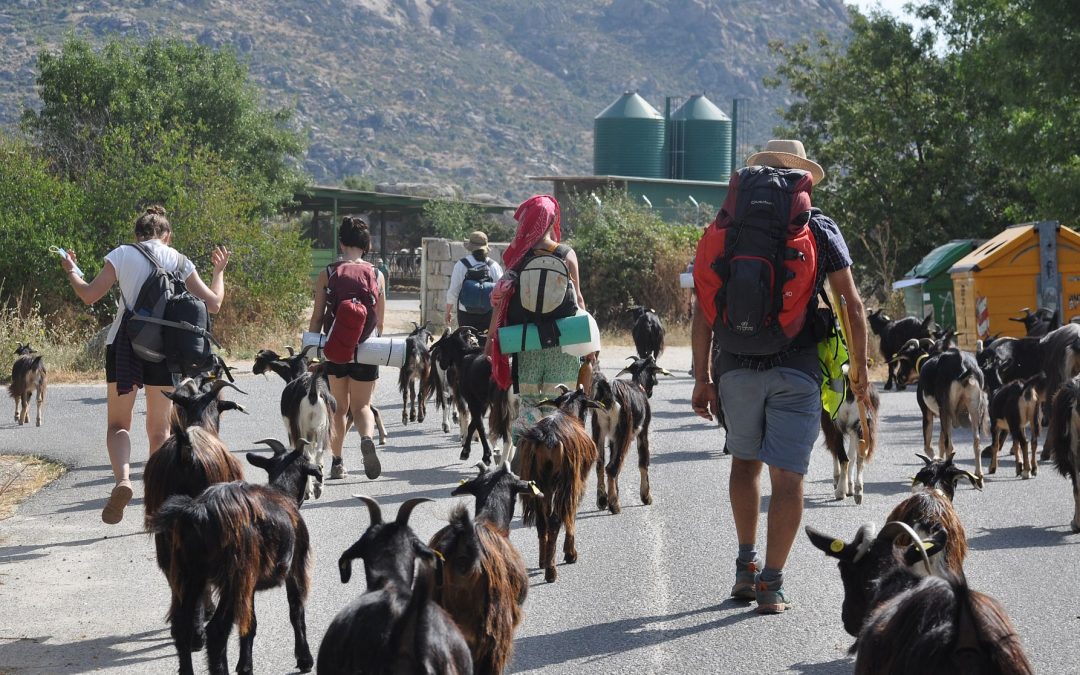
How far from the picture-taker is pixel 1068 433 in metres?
8.09

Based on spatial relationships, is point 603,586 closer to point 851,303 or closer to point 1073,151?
point 851,303

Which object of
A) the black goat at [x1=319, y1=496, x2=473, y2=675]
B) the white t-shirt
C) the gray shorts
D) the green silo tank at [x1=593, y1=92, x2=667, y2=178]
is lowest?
the black goat at [x1=319, y1=496, x2=473, y2=675]

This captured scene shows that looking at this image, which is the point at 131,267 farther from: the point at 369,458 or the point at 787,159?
the point at 787,159

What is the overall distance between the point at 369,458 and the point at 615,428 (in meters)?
2.15

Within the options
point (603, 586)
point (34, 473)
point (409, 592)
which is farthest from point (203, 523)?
point (34, 473)

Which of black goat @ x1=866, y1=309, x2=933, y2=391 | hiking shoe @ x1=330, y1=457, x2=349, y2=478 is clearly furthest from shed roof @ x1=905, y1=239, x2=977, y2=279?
hiking shoe @ x1=330, y1=457, x2=349, y2=478

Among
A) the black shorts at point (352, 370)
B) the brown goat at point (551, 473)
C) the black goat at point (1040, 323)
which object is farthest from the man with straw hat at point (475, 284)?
the brown goat at point (551, 473)

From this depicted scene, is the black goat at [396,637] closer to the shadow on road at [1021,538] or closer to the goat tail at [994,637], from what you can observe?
the goat tail at [994,637]

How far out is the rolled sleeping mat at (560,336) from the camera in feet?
25.3

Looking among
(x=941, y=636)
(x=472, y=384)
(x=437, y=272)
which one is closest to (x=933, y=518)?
(x=941, y=636)

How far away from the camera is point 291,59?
329ft

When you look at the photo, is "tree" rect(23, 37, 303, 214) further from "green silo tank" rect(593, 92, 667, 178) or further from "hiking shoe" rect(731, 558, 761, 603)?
"hiking shoe" rect(731, 558, 761, 603)

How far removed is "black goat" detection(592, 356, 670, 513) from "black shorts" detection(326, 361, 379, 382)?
79.7 inches

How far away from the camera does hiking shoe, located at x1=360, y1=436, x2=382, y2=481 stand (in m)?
9.48
